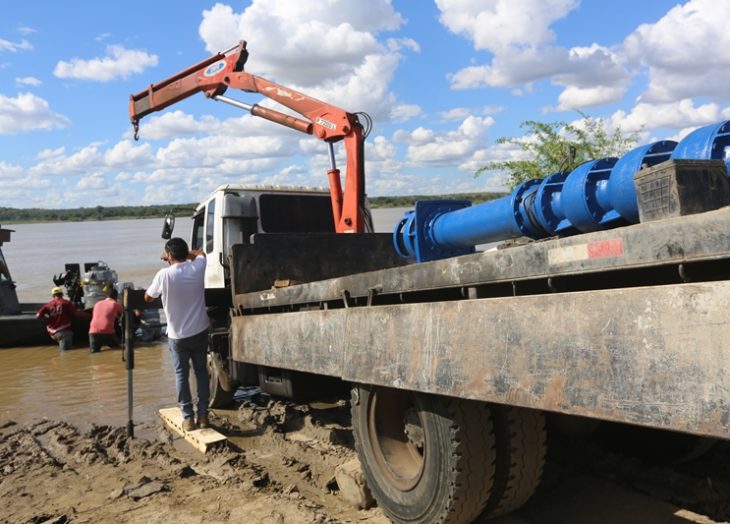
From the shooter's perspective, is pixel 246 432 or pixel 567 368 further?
pixel 246 432

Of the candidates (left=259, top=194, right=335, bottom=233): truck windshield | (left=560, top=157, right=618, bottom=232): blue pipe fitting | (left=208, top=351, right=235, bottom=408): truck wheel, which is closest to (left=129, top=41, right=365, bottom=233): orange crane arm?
(left=259, top=194, right=335, bottom=233): truck windshield

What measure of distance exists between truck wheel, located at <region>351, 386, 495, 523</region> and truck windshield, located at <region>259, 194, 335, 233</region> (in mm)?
4341

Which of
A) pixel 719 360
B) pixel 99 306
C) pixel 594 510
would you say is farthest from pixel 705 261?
pixel 99 306

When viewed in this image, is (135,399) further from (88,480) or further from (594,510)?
(594,510)

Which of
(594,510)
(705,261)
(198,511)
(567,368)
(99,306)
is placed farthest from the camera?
(99,306)

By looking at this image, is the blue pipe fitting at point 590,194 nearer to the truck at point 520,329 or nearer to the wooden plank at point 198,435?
the truck at point 520,329

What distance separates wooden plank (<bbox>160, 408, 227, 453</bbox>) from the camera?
5293 millimetres

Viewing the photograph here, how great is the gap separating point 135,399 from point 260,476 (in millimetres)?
4050

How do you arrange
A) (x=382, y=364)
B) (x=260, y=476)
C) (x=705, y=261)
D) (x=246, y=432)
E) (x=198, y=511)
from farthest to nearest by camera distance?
(x=246, y=432) < (x=260, y=476) < (x=198, y=511) < (x=382, y=364) < (x=705, y=261)

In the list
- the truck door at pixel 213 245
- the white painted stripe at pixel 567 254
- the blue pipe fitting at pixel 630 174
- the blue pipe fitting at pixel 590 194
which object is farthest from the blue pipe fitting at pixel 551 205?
the truck door at pixel 213 245

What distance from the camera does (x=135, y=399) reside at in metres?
8.03

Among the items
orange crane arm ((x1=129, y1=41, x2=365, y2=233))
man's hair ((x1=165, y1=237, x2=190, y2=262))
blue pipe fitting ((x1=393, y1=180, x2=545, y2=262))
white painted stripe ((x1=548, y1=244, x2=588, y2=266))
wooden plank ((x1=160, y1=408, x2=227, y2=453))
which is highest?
orange crane arm ((x1=129, y1=41, x2=365, y2=233))

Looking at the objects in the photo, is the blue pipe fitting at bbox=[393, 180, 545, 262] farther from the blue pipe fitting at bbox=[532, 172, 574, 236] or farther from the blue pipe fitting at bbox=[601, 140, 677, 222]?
the blue pipe fitting at bbox=[601, 140, 677, 222]

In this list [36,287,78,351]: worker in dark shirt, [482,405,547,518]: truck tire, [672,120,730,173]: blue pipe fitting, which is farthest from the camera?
[36,287,78,351]: worker in dark shirt
